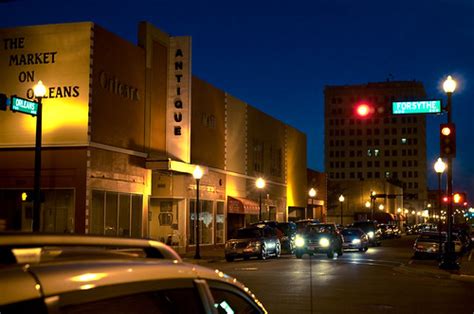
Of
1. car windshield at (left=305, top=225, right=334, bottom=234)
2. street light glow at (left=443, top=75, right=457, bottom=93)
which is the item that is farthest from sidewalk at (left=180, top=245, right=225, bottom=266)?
street light glow at (left=443, top=75, right=457, bottom=93)

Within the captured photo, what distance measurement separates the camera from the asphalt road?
14.6 m

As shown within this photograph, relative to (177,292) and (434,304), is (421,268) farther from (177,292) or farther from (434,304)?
(177,292)

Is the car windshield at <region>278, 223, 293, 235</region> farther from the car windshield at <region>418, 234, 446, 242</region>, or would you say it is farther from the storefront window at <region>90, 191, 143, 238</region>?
the storefront window at <region>90, 191, 143, 238</region>

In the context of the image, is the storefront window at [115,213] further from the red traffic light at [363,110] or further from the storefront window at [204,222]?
the red traffic light at [363,110]

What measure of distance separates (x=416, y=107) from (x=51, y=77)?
49.2ft

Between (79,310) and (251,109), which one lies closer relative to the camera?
(79,310)

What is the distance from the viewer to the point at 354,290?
18094 millimetres

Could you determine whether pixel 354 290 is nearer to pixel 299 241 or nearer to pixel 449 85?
pixel 449 85

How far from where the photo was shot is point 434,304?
50.9 feet

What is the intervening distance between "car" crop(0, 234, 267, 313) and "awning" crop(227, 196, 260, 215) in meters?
40.1

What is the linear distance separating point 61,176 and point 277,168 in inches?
1130

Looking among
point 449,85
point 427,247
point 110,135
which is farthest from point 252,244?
point 449,85

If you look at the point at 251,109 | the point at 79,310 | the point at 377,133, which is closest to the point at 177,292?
the point at 79,310

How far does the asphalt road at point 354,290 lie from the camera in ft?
48.0
